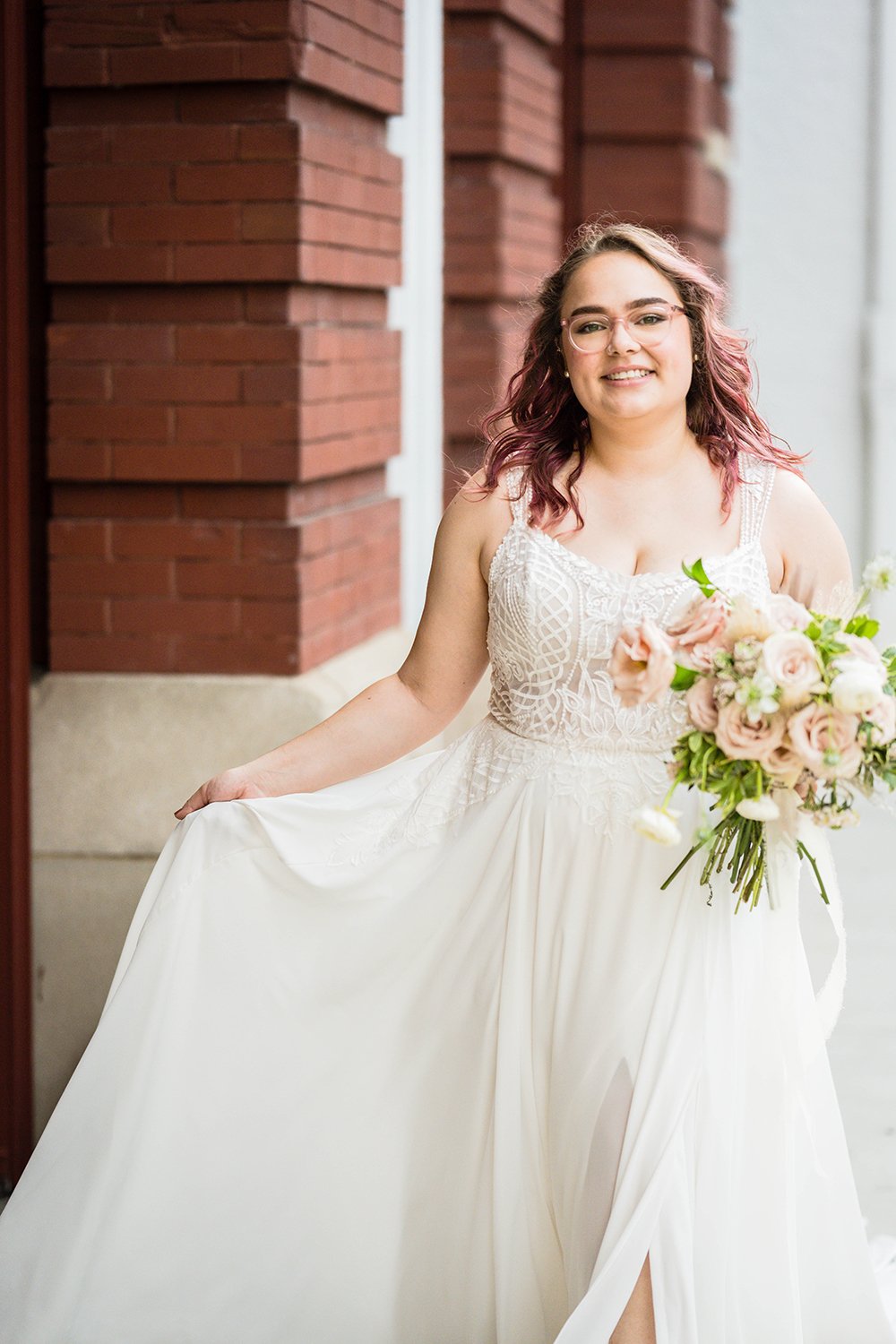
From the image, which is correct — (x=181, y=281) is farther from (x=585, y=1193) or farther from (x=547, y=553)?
(x=585, y=1193)

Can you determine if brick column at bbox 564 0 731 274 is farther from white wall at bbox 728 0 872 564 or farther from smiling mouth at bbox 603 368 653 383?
smiling mouth at bbox 603 368 653 383

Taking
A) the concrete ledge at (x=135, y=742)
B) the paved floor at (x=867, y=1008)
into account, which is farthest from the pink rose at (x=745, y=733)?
the concrete ledge at (x=135, y=742)

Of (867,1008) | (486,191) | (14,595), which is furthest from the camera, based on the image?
(486,191)

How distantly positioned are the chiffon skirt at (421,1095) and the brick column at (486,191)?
375cm

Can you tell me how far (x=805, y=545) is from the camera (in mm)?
3336

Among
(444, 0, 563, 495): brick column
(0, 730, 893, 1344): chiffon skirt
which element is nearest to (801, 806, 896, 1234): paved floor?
(0, 730, 893, 1344): chiffon skirt

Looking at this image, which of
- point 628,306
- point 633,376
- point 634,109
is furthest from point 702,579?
point 634,109

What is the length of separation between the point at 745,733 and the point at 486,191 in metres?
4.78

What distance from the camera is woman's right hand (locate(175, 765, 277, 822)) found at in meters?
3.59

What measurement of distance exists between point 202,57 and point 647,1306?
10.3 feet

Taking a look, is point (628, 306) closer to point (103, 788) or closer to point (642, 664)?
point (642, 664)

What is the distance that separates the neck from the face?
0.14 ft

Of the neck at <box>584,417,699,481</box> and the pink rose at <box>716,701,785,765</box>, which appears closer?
Result: the pink rose at <box>716,701,785,765</box>

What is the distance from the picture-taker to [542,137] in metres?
7.79
